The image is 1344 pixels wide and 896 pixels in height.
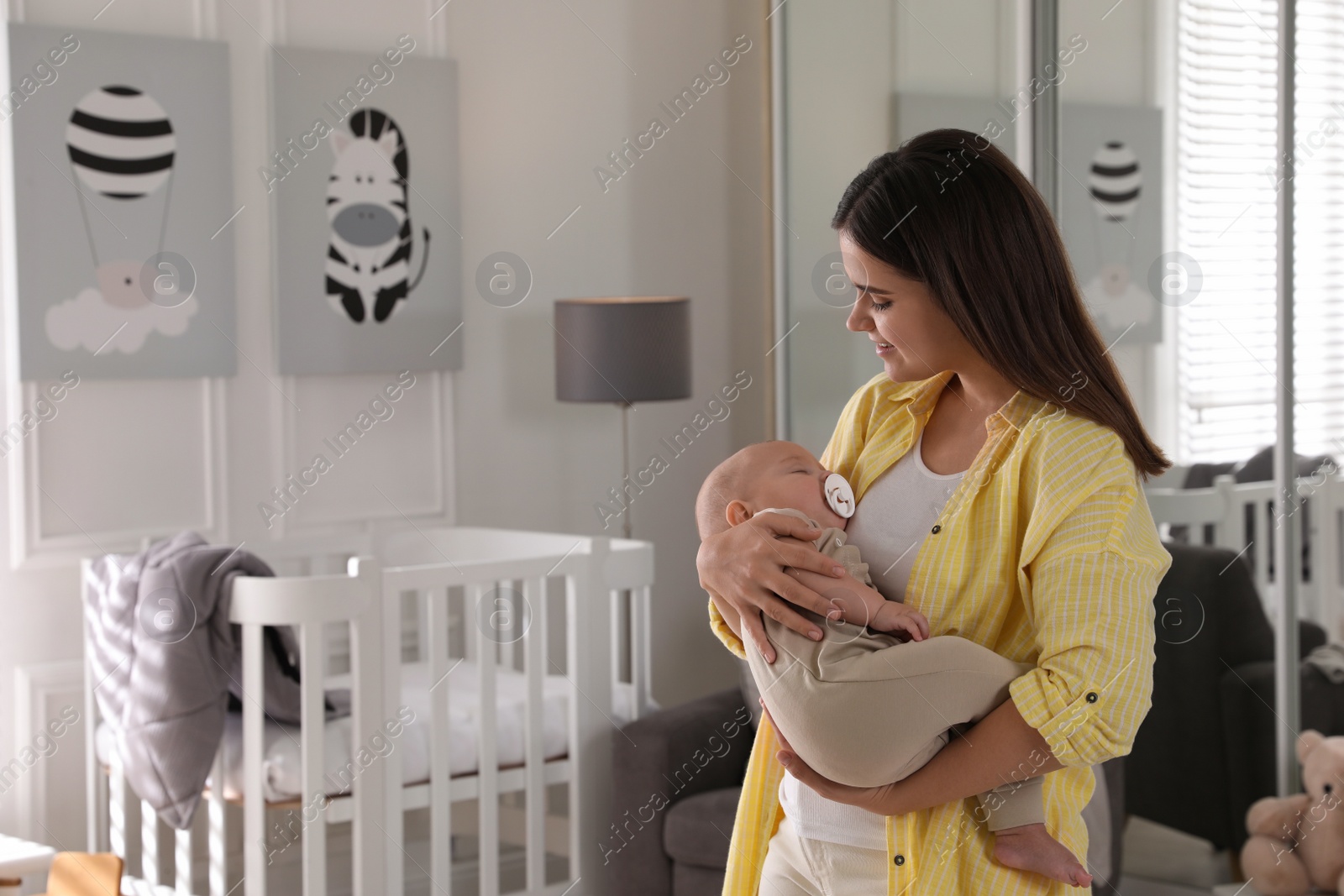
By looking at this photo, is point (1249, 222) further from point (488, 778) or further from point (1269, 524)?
point (488, 778)

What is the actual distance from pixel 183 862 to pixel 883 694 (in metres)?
2.00

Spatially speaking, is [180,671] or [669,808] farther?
[669,808]

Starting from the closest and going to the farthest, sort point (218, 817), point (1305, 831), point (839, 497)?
1. point (839, 497)
2. point (1305, 831)
3. point (218, 817)

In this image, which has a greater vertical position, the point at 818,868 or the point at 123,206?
the point at 123,206

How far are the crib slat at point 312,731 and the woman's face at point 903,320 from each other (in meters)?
1.47

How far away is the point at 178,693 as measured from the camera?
234cm

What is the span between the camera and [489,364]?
356 centimetres

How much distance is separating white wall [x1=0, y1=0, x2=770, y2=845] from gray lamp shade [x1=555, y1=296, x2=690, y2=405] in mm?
369

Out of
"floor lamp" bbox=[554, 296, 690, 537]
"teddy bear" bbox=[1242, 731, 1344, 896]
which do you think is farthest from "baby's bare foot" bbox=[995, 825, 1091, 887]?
"floor lamp" bbox=[554, 296, 690, 537]

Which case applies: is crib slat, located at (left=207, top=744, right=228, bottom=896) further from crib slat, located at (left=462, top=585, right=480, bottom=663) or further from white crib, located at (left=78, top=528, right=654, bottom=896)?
crib slat, located at (left=462, top=585, right=480, bottom=663)

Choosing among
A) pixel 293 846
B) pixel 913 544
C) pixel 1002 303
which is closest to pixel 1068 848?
pixel 913 544

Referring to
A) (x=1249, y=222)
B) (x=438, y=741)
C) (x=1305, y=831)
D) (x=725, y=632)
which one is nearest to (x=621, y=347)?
(x=438, y=741)

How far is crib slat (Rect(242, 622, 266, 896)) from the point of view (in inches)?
91.8

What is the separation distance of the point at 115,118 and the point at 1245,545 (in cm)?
261
